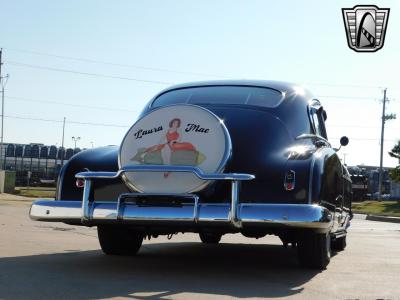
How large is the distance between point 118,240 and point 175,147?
203 cm

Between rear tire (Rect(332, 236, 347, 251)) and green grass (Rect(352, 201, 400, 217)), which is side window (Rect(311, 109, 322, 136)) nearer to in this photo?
rear tire (Rect(332, 236, 347, 251))

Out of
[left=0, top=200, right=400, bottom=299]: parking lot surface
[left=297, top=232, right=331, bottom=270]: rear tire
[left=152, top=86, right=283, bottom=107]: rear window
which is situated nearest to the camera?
[left=0, top=200, right=400, bottom=299]: parking lot surface

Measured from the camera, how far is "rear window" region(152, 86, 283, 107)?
6.51m

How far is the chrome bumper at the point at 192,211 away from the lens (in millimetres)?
5156

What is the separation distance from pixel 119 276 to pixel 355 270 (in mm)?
2702

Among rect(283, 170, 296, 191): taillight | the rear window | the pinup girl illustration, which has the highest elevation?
the rear window

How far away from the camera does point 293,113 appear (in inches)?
255

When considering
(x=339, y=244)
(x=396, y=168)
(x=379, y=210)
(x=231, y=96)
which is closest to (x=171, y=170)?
(x=231, y=96)

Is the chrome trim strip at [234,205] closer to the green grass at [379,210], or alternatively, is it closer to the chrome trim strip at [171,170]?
the chrome trim strip at [171,170]

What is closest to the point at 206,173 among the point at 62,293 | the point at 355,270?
the point at 62,293

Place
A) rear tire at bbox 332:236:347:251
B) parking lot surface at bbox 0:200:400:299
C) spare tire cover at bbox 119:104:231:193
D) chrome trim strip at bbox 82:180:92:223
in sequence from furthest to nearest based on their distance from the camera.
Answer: rear tire at bbox 332:236:347:251
chrome trim strip at bbox 82:180:92:223
spare tire cover at bbox 119:104:231:193
parking lot surface at bbox 0:200:400:299

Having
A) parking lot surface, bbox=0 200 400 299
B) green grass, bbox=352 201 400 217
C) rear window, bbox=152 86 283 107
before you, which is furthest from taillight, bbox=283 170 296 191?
green grass, bbox=352 201 400 217

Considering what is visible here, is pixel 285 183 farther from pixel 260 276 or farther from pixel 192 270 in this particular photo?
pixel 192 270

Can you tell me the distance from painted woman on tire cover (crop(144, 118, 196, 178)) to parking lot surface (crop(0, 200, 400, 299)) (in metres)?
1.12
